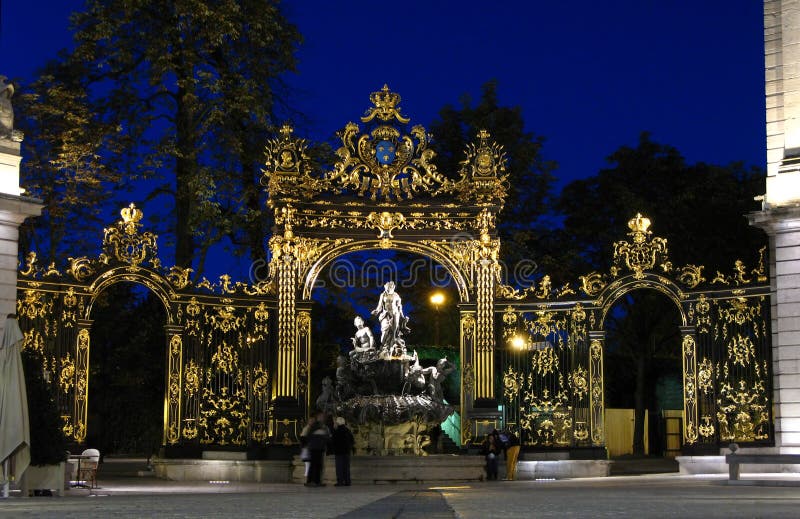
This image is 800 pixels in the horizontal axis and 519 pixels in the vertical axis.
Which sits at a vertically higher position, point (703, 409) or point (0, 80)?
point (0, 80)

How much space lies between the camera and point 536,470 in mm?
21297

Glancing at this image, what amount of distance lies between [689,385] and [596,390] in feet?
5.20

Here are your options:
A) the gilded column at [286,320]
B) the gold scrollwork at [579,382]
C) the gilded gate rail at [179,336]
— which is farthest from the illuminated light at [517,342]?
the gilded gate rail at [179,336]

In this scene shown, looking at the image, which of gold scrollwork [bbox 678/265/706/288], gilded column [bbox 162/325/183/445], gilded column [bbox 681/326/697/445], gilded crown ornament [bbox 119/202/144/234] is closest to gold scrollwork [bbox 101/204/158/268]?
gilded crown ornament [bbox 119/202/144/234]

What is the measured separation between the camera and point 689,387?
20.6 m

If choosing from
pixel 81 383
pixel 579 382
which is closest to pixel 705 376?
pixel 579 382

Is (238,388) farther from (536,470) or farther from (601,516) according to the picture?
(601,516)

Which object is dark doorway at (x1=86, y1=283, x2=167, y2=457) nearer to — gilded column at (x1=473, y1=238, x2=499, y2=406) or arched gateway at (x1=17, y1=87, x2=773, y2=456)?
arched gateway at (x1=17, y1=87, x2=773, y2=456)

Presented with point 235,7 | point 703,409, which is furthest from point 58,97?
point 703,409

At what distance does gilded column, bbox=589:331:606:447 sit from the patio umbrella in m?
10.2

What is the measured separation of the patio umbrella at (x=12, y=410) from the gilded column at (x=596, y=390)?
33.6ft

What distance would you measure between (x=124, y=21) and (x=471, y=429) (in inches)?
481

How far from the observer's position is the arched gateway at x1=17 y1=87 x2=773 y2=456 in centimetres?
2027

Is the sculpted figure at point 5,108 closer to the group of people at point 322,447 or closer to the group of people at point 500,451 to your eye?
the group of people at point 322,447
